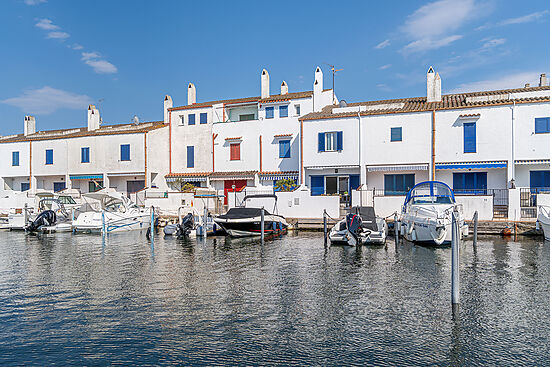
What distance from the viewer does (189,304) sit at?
10758mm

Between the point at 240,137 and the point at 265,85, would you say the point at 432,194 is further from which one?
the point at 265,85

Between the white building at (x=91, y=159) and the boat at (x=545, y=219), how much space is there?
1293 inches

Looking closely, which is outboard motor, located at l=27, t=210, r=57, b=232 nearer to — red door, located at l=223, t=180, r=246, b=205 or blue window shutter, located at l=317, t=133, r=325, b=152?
red door, located at l=223, t=180, r=246, b=205

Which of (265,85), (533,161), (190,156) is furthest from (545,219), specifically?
(190,156)

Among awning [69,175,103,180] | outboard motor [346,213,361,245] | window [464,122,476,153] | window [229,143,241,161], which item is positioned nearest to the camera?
outboard motor [346,213,361,245]

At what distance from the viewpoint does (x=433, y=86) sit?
3475 centimetres

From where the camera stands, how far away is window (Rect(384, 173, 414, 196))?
111 feet

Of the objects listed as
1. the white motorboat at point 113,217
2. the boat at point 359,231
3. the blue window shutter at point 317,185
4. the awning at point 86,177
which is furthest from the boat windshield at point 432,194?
the awning at point 86,177

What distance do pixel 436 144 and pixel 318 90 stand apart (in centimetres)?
1253

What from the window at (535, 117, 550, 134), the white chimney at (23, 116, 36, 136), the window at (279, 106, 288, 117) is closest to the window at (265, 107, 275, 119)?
the window at (279, 106, 288, 117)

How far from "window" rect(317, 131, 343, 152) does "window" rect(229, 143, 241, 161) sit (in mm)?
9624

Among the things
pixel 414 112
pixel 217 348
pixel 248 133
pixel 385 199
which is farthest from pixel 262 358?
pixel 248 133

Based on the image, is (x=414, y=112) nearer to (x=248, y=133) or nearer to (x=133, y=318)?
(x=248, y=133)

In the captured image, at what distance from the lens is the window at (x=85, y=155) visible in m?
44.8
